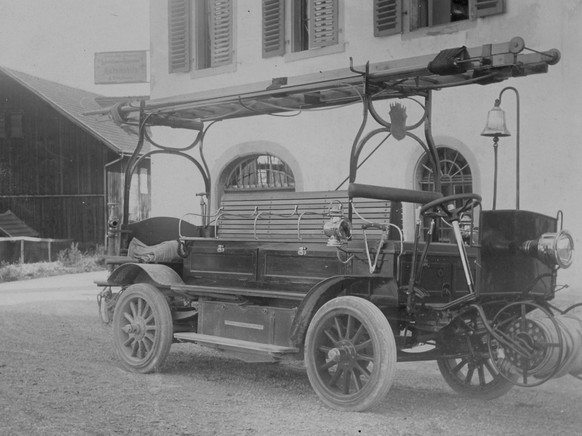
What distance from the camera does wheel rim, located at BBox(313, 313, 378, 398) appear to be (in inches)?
247

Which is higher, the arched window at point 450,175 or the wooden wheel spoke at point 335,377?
the arched window at point 450,175

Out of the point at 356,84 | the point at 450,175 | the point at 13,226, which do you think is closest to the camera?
the point at 356,84

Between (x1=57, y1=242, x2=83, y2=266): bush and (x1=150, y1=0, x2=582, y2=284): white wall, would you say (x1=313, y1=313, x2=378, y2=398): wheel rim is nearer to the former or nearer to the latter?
(x1=150, y1=0, x2=582, y2=284): white wall

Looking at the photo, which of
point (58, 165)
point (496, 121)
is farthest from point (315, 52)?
point (58, 165)

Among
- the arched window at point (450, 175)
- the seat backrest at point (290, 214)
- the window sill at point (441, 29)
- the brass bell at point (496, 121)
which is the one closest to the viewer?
the seat backrest at point (290, 214)

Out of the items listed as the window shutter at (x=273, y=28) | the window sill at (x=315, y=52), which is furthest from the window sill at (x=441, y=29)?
the window shutter at (x=273, y=28)

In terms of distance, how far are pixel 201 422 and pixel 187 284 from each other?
2.52 metres

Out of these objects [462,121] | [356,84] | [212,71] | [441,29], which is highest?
[441,29]

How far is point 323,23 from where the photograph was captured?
583 inches

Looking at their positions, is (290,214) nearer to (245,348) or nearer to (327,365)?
(245,348)

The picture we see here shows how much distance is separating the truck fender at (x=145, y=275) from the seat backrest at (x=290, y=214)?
0.62m

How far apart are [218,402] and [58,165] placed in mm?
23151

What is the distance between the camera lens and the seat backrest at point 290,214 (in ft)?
23.7

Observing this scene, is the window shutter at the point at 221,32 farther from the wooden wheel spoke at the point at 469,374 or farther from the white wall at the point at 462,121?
the wooden wheel spoke at the point at 469,374
